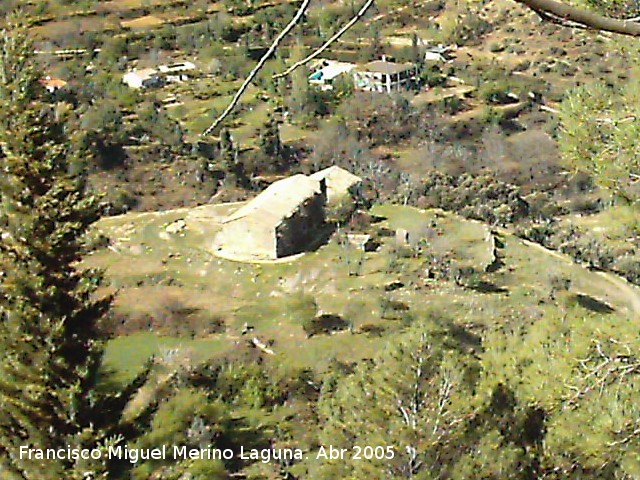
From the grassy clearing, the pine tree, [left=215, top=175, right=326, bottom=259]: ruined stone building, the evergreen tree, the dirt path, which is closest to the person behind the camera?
the pine tree

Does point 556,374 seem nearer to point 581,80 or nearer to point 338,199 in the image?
point 338,199

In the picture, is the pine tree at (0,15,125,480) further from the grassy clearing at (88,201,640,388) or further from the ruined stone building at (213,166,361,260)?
the ruined stone building at (213,166,361,260)

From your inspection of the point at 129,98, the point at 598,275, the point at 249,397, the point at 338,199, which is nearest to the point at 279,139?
the point at 129,98

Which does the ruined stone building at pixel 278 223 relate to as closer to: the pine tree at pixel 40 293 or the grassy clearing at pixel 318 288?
the grassy clearing at pixel 318 288

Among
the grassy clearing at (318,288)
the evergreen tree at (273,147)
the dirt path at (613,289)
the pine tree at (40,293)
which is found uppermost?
the pine tree at (40,293)

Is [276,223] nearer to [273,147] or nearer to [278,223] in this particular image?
[278,223]

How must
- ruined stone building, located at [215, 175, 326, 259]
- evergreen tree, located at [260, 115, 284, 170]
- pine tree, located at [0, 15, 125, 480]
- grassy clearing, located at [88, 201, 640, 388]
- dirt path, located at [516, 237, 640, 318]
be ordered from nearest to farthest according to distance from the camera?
pine tree, located at [0, 15, 125, 480]
grassy clearing, located at [88, 201, 640, 388]
dirt path, located at [516, 237, 640, 318]
ruined stone building, located at [215, 175, 326, 259]
evergreen tree, located at [260, 115, 284, 170]

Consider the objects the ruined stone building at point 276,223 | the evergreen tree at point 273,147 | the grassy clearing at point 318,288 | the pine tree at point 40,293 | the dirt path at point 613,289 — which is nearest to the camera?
the pine tree at point 40,293

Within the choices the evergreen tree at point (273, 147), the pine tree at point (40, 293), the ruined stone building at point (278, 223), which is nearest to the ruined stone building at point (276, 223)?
the ruined stone building at point (278, 223)

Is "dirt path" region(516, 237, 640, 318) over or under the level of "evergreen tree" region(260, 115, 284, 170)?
over

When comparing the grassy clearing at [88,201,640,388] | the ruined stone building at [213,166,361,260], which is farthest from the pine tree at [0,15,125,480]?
the ruined stone building at [213,166,361,260]
